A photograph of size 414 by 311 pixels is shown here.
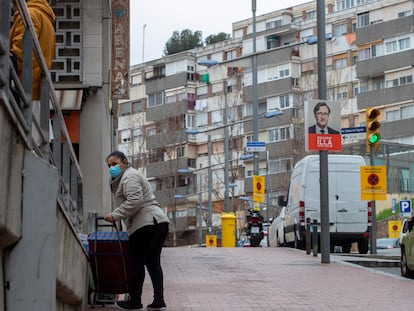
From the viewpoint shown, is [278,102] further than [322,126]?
Yes

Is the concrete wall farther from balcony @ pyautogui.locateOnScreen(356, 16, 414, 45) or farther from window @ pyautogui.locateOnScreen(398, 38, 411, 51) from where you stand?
window @ pyautogui.locateOnScreen(398, 38, 411, 51)

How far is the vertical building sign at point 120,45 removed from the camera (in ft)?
85.3

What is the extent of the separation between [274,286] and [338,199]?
12854 millimetres

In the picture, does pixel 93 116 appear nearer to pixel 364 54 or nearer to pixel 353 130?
pixel 353 130

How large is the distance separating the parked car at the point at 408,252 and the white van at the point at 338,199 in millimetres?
7502

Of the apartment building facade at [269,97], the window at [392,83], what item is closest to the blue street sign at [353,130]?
the apartment building facade at [269,97]

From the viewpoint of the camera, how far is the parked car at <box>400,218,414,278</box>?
17859mm

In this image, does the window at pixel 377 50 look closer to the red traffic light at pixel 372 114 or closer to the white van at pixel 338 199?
the white van at pixel 338 199

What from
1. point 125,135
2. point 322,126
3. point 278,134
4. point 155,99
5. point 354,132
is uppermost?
point 155,99

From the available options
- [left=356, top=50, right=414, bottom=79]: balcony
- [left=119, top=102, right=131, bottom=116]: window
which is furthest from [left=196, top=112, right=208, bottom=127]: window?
[left=356, top=50, right=414, bottom=79]: balcony

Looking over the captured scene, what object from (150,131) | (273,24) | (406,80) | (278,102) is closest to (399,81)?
(406,80)

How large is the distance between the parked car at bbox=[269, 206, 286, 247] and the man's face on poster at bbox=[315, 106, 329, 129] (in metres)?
9.17

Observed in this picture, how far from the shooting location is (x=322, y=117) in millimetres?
20844

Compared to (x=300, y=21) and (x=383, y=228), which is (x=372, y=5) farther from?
(x=383, y=228)
